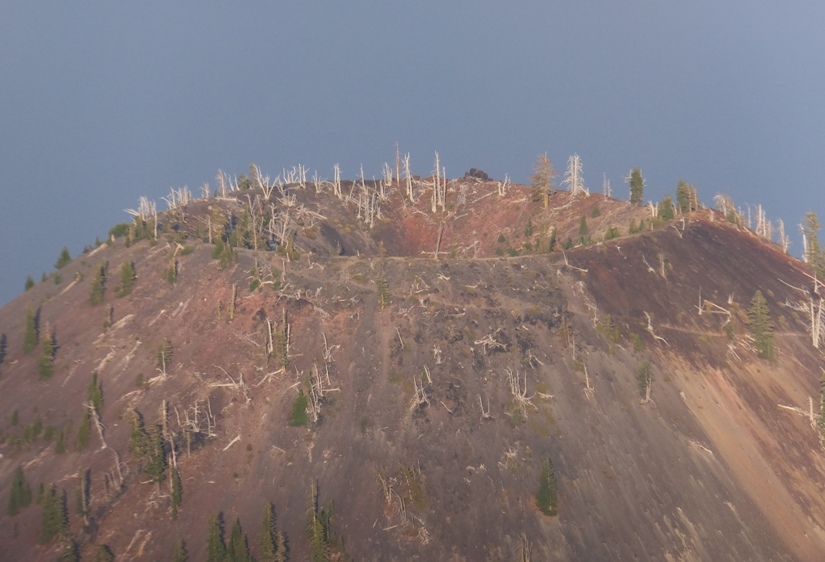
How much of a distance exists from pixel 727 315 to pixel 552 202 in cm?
3941

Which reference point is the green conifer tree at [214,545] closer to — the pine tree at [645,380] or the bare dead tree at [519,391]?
the bare dead tree at [519,391]

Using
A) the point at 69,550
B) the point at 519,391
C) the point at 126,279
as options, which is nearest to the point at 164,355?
the point at 126,279

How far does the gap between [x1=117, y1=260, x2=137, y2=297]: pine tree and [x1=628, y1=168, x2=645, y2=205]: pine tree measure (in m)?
68.0

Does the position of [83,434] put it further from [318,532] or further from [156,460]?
[318,532]

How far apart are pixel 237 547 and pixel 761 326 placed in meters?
58.4

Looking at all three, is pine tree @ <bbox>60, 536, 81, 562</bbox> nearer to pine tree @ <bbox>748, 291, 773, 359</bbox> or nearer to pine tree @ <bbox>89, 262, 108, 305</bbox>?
pine tree @ <bbox>89, 262, 108, 305</bbox>

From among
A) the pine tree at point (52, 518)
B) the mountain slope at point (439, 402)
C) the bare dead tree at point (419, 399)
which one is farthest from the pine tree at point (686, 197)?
the pine tree at point (52, 518)

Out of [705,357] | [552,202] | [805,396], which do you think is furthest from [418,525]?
[552,202]

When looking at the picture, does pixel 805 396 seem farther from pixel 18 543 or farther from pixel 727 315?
pixel 18 543

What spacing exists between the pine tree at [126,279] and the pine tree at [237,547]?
33.2 m

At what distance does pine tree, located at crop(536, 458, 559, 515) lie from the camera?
66188mm

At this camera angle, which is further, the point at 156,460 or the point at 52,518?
the point at 156,460

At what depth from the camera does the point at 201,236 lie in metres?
100

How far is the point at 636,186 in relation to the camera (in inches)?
4801
